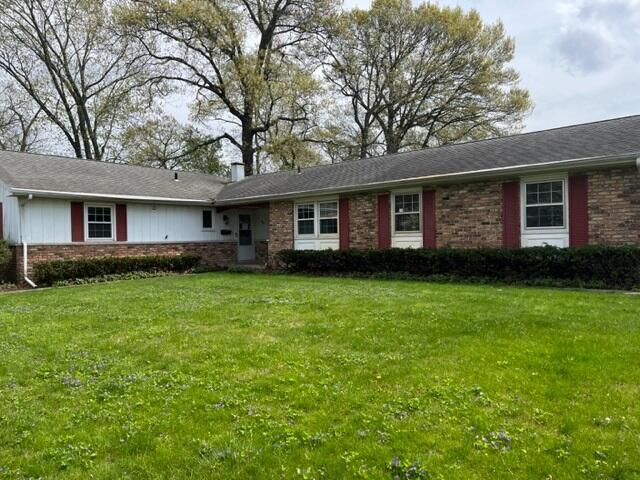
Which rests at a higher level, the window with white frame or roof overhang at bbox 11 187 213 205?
roof overhang at bbox 11 187 213 205

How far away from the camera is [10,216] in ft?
45.0

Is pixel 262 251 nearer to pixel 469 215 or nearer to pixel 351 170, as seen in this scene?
pixel 351 170

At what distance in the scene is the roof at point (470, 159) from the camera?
11.1 meters

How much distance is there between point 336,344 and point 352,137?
2735 cm

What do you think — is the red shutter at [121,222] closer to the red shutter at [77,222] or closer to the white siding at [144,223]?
the white siding at [144,223]

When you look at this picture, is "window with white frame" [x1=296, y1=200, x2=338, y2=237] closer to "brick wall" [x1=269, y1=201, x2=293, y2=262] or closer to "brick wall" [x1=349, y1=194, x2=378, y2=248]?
"brick wall" [x1=269, y1=201, x2=293, y2=262]

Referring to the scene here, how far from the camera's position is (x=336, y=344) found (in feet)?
18.0

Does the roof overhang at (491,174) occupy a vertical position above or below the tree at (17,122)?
below

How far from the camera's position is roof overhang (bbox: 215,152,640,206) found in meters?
10.1

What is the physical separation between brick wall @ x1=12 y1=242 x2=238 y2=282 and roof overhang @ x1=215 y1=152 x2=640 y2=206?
3721 mm

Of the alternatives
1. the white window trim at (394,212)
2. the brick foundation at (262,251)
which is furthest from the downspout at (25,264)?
the white window trim at (394,212)

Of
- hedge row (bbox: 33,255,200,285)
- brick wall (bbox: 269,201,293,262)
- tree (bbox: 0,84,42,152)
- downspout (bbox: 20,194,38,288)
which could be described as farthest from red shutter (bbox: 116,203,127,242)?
tree (bbox: 0,84,42,152)

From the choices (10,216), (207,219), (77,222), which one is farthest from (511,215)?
(10,216)

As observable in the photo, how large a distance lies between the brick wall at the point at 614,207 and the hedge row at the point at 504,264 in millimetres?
684
